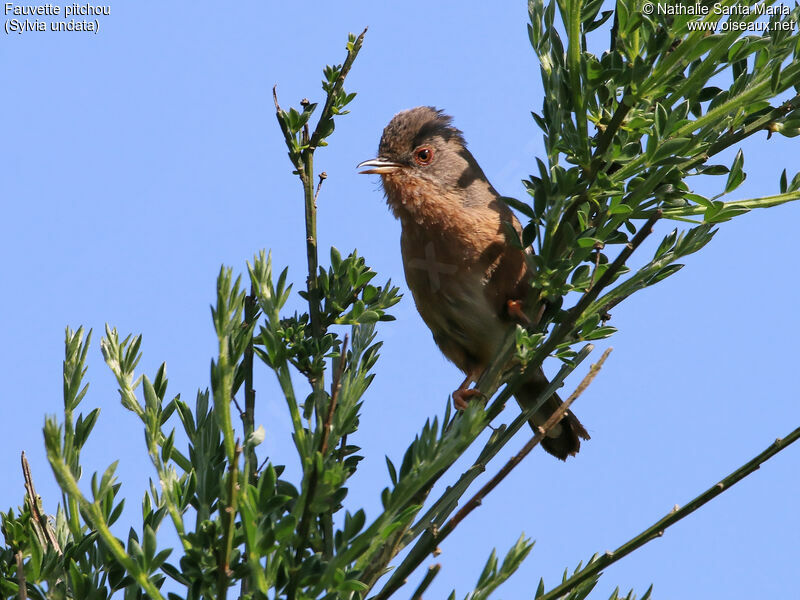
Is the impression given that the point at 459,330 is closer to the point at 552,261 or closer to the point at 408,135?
the point at 408,135

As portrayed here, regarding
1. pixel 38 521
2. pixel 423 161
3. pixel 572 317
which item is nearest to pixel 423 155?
pixel 423 161

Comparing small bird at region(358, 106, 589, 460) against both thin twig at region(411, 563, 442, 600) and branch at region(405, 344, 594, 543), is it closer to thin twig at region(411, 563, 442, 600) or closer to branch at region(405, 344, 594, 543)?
branch at region(405, 344, 594, 543)

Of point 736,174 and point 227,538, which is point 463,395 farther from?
point 227,538

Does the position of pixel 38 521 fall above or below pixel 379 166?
below

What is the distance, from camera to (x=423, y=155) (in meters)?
5.43

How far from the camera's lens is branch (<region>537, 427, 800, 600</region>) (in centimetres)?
201

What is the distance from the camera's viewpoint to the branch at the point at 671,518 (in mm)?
2008

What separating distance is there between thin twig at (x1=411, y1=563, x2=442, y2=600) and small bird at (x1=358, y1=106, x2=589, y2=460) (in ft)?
7.90

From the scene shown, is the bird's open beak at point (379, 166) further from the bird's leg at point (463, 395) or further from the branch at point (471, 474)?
the branch at point (471, 474)

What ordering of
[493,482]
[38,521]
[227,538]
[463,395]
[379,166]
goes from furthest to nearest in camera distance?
[379,166] < [463,395] < [38,521] < [493,482] < [227,538]

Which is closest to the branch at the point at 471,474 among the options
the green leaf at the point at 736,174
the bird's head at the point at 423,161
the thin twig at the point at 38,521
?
the green leaf at the point at 736,174

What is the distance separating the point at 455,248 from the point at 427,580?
3.01 metres

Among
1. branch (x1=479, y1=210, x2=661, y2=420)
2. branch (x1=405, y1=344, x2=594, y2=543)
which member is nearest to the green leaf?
branch (x1=479, y1=210, x2=661, y2=420)

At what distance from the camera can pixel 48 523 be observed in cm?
238
